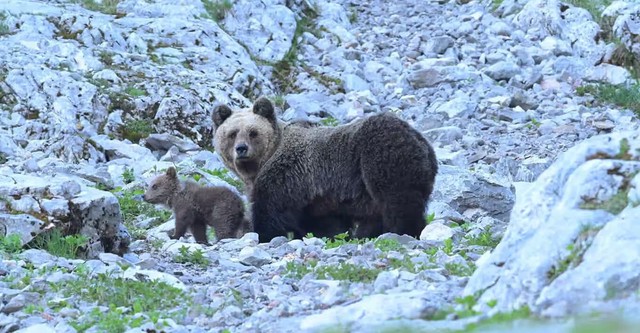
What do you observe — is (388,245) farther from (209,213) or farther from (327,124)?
(327,124)

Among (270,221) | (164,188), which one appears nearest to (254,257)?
(270,221)

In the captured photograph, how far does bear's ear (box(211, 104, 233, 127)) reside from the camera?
13.0 meters

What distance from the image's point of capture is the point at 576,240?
5707 millimetres

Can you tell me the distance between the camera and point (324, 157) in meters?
11.9

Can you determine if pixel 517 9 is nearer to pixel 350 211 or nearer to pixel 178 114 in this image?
pixel 178 114

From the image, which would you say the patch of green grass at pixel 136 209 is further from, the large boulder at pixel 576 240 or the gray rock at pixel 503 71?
the gray rock at pixel 503 71

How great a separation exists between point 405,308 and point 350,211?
239 inches

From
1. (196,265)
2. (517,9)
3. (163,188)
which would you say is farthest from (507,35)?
(196,265)

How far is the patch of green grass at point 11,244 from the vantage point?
9037 mm

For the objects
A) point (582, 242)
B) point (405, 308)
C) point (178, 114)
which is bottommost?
point (178, 114)

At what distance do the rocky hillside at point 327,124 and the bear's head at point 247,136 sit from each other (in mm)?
1188

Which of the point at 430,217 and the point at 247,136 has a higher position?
the point at 247,136

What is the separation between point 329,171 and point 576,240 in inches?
245

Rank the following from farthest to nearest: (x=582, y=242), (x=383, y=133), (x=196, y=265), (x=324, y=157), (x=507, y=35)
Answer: (x=507, y=35) < (x=324, y=157) < (x=383, y=133) < (x=196, y=265) < (x=582, y=242)
